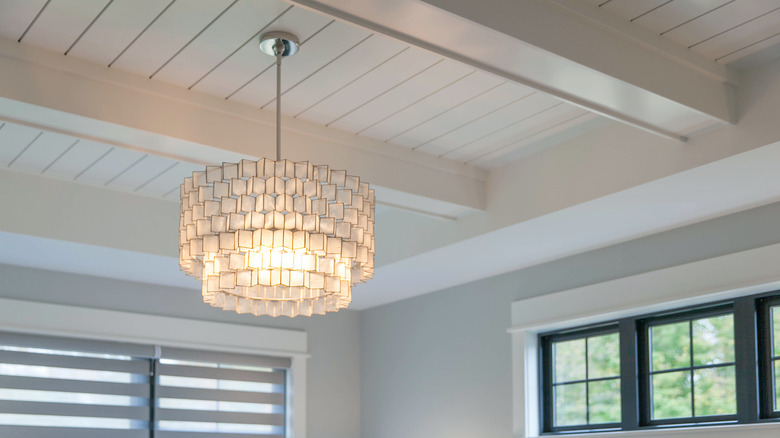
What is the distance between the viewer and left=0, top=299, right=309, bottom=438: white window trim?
198 inches

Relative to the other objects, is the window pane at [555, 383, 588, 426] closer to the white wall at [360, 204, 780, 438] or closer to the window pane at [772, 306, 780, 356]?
the white wall at [360, 204, 780, 438]

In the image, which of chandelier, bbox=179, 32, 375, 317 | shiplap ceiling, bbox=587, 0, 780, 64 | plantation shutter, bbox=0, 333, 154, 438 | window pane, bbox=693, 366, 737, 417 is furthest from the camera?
plantation shutter, bbox=0, 333, 154, 438

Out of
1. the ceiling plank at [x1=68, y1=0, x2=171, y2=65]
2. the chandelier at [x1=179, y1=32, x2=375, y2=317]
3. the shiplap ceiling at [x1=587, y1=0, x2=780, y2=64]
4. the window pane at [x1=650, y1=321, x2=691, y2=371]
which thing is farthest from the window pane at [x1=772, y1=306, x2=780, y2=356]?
the ceiling plank at [x1=68, y1=0, x2=171, y2=65]

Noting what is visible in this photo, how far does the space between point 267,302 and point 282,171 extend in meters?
0.56

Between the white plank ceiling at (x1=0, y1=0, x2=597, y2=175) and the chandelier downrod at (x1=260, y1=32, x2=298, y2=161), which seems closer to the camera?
the white plank ceiling at (x1=0, y1=0, x2=597, y2=175)

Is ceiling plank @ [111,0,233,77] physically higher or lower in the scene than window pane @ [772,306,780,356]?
higher

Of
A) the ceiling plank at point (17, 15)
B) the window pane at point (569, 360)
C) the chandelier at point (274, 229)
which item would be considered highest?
the ceiling plank at point (17, 15)

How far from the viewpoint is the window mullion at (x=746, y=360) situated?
3.88 meters

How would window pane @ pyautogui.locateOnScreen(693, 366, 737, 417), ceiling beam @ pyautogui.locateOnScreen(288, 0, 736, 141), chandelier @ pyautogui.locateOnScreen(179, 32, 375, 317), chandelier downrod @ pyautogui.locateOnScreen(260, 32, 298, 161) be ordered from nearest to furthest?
ceiling beam @ pyautogui.locateOnScreen(288, 0, 736, 141)
chandelier @ pyautogui.locateOnScreen(179, 32, 375, 317)
chandelier downrod @ pyautogui.locateOnScreen(260, 32, 298, 161)
window pane @ pyautogui.locateOnScreen(693, 366, 737, 417)

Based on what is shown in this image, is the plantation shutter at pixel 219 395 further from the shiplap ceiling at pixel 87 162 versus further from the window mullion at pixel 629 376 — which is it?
the window mullion at pixel 629 376

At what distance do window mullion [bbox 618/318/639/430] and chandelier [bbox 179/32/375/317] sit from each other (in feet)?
6.42

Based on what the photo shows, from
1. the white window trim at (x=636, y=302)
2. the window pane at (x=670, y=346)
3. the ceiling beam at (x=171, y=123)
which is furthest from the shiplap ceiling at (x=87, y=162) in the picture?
the window pane at (x=670, y=346)

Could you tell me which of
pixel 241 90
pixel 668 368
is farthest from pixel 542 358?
pixel 241 90

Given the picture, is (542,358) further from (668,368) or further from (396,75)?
(396,75)
